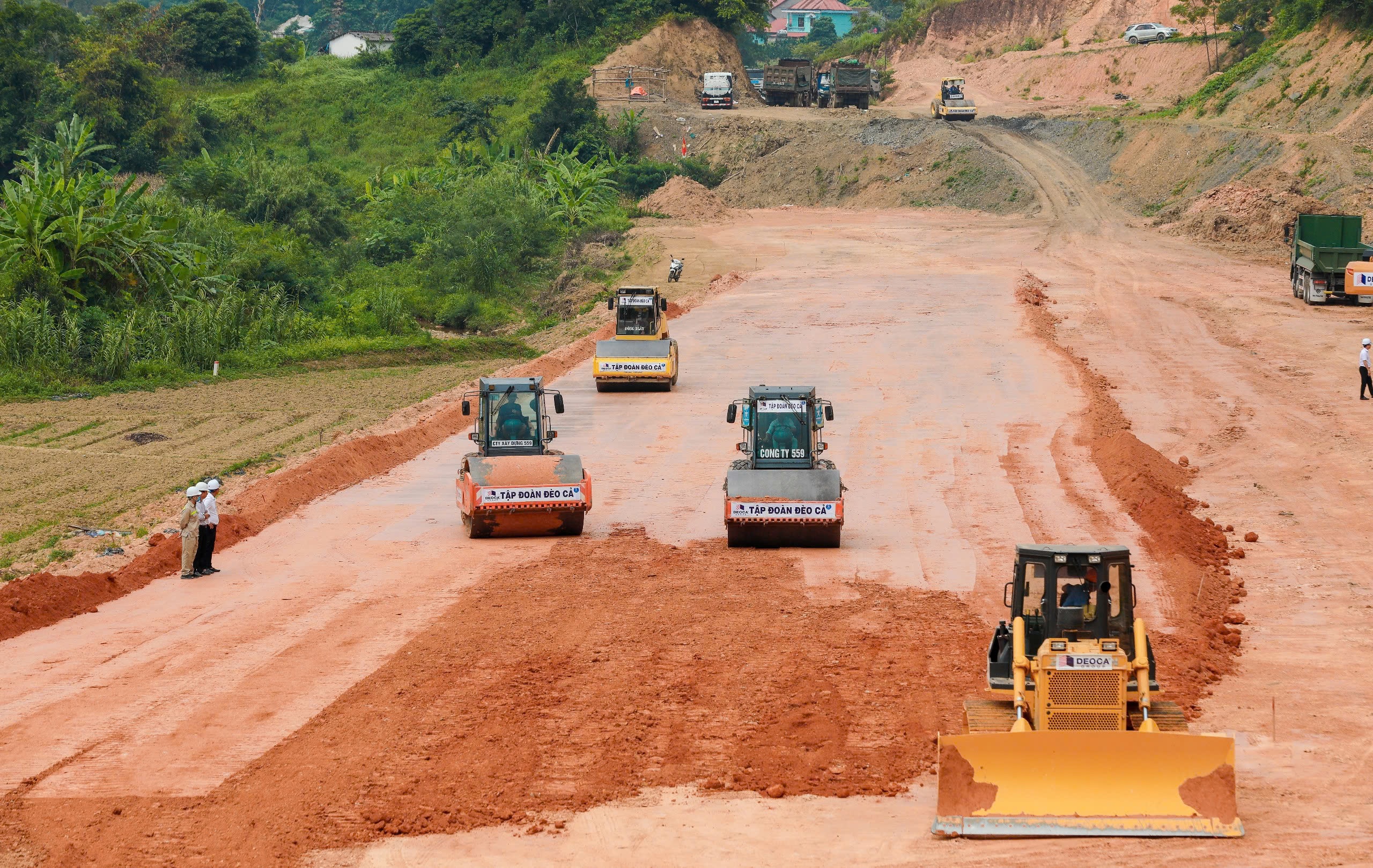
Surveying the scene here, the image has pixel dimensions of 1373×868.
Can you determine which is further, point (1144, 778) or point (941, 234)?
point (941, 234)

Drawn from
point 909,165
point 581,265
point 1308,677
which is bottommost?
point 1308,677

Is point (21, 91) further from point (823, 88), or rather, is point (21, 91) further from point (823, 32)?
point (823, 32)

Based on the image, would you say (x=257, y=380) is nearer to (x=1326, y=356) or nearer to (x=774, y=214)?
(x=1326, y=356)

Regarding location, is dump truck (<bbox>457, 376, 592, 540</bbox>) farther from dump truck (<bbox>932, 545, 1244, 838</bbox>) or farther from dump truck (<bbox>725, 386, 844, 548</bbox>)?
dump truck (<bbox>932, 545, 1244, 838</bbox>)

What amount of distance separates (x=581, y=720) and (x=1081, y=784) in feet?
17.1

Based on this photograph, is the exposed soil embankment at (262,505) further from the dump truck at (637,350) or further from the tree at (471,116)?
the tree at (471,116)

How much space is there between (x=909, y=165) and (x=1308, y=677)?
63.8m

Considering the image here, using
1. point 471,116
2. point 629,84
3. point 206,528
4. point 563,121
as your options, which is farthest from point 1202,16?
point 206,528

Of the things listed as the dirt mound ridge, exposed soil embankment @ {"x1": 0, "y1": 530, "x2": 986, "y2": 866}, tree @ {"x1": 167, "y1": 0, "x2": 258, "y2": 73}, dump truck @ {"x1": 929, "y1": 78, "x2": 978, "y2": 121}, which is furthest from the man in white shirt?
tree @ {"x1": 167, "y1": 0, "x2": 258, "y2": 73}

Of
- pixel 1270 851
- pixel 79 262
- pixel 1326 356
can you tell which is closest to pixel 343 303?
pixel 79 262

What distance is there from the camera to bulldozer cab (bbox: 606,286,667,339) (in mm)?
39125

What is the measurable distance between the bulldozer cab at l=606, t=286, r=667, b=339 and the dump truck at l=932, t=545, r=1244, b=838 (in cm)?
2707

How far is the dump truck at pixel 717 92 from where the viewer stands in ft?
299

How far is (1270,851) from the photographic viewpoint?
11.3 metres
